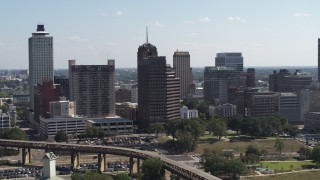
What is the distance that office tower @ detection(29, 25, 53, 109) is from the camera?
177 metres

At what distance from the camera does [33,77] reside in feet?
585

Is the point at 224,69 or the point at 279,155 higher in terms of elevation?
the point at 224,69

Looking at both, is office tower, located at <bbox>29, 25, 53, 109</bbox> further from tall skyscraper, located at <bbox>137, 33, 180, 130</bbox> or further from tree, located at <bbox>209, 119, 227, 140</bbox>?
tree, located at <bbox>209, 119, 227, 140</bbox>

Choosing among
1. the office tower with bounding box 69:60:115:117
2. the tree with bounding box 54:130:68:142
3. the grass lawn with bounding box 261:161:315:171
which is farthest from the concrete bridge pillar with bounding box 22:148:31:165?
the office tower with bounding box 69:60:115:117

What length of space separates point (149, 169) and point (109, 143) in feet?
144

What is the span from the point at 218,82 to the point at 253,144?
283 feet

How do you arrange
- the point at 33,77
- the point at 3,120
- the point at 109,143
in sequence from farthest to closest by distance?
the point at 33,77 → the point at 3,120 → the point at 109,143

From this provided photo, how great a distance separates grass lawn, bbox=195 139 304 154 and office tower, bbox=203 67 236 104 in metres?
77.1

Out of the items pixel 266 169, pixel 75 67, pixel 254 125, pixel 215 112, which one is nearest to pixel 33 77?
pixel 75 67

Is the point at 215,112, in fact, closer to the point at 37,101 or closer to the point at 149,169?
the point at 37,101

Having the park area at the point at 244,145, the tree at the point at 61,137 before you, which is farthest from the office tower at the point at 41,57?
the park area at the point at 244,145

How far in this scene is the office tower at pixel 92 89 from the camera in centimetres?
14188

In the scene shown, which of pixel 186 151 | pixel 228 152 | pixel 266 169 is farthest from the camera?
pixel 186 151

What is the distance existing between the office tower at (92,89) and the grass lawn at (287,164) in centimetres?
6280
